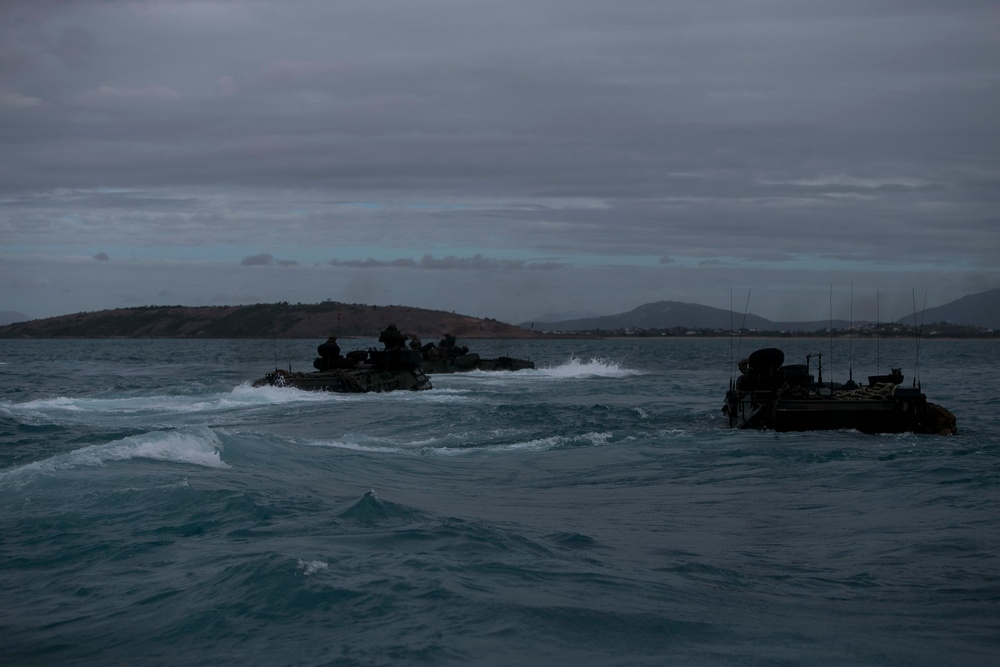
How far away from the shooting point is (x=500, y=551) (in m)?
11.4

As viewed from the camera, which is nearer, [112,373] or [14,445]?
[14,445]

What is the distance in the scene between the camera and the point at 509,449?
76.1 ft

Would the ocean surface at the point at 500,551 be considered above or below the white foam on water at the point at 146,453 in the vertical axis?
below

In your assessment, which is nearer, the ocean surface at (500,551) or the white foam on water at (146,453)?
the ocean surface at (500,551)

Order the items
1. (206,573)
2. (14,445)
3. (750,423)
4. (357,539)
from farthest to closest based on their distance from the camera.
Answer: (750,423) < (14,445) < (357,539) < (206,573)

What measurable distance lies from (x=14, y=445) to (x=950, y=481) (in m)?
17.3

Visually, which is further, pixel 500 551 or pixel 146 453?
pixel 146 453

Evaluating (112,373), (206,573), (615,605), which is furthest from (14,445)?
(112,373)

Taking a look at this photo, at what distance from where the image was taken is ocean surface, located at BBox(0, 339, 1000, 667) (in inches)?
336

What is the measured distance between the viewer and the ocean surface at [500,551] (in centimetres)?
852

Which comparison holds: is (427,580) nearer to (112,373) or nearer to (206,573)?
(206,573)

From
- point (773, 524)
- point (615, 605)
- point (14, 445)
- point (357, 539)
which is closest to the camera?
point (615, 605)

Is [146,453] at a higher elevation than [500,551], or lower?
higher

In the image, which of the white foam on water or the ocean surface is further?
the white foam on water
